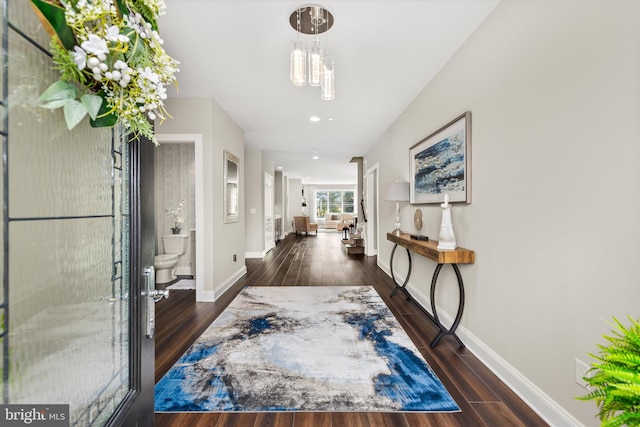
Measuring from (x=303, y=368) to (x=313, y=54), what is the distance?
2212 mm

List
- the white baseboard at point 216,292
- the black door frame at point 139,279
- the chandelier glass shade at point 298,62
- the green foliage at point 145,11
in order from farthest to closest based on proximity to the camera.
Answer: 1. the white baseboard at point 216,292
2. the chandelier glass shade at point 298,62
3. the black door frame at point 139,279
4. the green foliage at point 145,11

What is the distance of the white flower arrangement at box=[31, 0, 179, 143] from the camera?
583 mm

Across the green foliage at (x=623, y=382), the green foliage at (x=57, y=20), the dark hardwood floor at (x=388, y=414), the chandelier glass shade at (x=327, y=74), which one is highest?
the chandelier glass shade at (x=327, y=74)

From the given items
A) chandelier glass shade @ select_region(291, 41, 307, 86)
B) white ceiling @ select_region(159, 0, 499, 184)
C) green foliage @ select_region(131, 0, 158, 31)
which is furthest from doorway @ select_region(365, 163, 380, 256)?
green foliage @ select_region(131, 0, 158, 31)

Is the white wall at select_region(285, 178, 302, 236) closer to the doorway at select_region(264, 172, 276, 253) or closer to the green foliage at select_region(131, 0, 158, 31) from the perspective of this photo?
the doorway at select_region(264, 172, 276, 253)

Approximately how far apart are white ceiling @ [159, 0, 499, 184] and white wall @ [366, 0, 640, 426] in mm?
340

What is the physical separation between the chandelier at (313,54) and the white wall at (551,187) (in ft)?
3.83

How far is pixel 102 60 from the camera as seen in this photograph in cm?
61

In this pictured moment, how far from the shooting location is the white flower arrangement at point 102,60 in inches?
23.0

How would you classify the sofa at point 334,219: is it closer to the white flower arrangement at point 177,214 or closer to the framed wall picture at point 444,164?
the white flower arrangement at point 177,214

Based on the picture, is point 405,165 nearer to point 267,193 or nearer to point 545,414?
point 545,414

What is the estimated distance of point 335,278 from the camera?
15.0 feet

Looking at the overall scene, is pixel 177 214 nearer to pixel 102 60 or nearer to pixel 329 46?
pixel 329 46

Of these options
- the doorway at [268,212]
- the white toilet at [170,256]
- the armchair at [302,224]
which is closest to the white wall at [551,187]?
the white toilet at [170,256]
